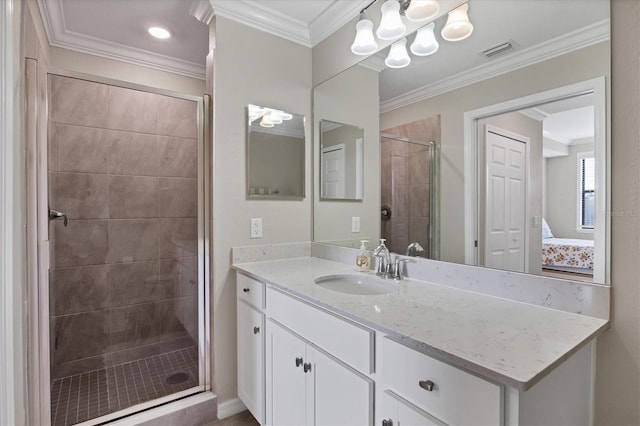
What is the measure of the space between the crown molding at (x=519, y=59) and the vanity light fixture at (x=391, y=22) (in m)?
0.31

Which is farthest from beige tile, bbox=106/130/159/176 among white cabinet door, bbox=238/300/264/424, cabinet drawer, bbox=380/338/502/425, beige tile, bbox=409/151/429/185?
cabinet drawer, bbox=380/338/502/425

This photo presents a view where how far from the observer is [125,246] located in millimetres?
2404

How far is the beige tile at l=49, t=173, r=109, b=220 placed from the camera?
2.06 m

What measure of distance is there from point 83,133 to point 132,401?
1.80 meters

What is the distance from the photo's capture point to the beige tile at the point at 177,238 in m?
2.14

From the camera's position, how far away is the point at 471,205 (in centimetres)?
138

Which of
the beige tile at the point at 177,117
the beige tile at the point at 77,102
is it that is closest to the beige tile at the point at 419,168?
the beige tile at the point at 177,117

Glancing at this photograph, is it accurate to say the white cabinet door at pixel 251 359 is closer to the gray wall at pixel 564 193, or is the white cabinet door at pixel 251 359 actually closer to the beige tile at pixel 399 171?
the beige tile at pixel 399 171

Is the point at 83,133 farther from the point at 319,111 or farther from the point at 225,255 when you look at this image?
the point at 319,111

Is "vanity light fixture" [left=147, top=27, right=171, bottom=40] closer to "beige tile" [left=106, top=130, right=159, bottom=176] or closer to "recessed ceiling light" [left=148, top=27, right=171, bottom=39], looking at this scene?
"recessed ceiling light" [left=148, top=27, right=171, bottom=39]

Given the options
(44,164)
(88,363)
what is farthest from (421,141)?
(88,363)

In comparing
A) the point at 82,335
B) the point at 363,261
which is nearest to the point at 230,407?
the point at 363,261

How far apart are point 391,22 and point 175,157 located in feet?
5.71

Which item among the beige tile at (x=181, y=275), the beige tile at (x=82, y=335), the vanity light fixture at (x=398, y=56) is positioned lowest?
the beige tile at (x=82, y=335)
